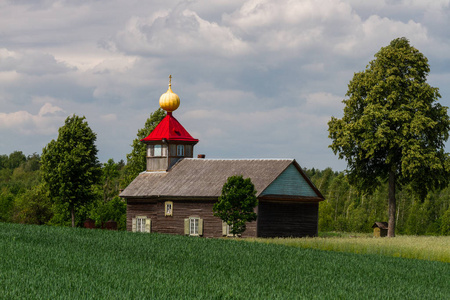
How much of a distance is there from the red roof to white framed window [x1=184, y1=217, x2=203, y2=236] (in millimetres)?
9396

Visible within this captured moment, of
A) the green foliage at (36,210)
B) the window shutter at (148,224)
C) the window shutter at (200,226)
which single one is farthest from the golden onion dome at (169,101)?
the green foliage at (36,210)

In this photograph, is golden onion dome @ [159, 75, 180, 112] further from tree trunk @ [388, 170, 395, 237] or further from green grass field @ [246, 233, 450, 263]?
green grass field @ [246, 233, 450, 263]

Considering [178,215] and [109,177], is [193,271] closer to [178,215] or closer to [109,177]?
[178,215]

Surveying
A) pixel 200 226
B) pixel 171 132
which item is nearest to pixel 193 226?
pixel 200 226

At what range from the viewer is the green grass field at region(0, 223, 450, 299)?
651 inches

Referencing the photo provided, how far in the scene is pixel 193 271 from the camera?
69.9 feet

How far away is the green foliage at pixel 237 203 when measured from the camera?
140ft

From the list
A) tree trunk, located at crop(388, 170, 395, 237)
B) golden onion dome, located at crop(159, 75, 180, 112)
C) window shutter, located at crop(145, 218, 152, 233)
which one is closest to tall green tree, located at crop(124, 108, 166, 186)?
golden onion dome, located at crop(159, 75, 180, 112)

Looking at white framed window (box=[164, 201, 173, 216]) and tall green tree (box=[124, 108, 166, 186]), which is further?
tall green tree (box=[124, 108, 166, 186])

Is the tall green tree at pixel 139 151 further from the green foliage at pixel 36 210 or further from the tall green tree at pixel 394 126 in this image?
the tall green tree at pixel 394 126

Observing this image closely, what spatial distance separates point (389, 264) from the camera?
28016 millimetres

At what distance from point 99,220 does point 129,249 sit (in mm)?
46322

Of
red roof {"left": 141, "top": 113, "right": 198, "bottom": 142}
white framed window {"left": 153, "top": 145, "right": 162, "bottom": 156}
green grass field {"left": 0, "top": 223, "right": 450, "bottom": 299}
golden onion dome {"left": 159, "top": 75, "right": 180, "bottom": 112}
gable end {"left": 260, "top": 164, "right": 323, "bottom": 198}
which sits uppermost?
golden onion dome {"left": 159, "top": 75, "right": 180, "bottom": 112}

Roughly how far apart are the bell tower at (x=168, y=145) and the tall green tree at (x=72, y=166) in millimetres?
4843
